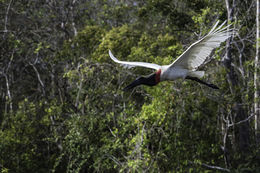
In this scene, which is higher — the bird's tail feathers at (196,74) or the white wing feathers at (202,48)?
the white wing feathers at (202,48)

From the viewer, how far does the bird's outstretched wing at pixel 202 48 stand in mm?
3942

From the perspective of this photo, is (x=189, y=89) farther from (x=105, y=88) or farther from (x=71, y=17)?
(x=71, y=17)

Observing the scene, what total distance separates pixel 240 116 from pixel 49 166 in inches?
185

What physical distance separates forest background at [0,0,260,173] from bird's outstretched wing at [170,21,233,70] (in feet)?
3.33

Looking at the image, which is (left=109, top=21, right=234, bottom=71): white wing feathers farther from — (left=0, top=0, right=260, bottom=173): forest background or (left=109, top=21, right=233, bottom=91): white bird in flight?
(left=0, top=0, right=260, bottom=173): forest background

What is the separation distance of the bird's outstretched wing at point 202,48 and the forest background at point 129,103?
1.01 m

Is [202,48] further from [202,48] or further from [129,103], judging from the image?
[129,103]

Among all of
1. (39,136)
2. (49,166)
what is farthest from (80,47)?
(49,166)

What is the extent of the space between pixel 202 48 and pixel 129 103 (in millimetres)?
2221

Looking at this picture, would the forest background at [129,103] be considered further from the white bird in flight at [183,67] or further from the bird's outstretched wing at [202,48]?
the bird's outstretched wing at [202,48]

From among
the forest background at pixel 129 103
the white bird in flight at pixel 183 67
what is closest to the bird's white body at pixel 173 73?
the white bird in flight at pixel 183 67

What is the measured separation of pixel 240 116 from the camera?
7.44 meters

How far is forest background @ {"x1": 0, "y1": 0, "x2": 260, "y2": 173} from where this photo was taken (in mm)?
5703

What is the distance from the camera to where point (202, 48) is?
14.0ft
